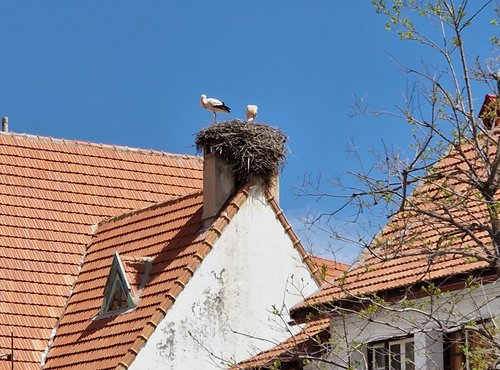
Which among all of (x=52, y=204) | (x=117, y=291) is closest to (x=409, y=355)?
(x=117, y=291)

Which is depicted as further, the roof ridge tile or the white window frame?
the roof ridge tile

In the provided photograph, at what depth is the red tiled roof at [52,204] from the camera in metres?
33.3

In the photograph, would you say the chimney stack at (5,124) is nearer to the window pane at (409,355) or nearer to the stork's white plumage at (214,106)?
the stork's white plumage at (214,106)

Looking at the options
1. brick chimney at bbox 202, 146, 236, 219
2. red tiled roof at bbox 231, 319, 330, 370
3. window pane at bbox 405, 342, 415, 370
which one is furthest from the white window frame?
brick chimney at bbox 202, 146, 236, 219

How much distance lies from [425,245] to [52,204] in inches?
659

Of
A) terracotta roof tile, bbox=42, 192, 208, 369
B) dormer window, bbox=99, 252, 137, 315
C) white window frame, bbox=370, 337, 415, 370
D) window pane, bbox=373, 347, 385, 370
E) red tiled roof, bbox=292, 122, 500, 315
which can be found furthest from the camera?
dormer window, bbox=99, 252, 137, 315

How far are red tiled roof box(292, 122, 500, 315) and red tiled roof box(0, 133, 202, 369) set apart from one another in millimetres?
8798

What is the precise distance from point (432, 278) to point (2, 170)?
14420mm

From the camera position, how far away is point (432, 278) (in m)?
23.5

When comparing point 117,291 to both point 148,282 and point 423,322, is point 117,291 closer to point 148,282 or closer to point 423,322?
point 148,282

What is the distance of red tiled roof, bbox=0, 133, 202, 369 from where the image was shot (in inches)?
1313

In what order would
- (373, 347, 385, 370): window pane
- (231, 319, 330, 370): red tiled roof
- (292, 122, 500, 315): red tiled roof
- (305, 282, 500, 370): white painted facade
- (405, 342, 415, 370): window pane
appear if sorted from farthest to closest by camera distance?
1. (231, 319, 330, 370): red tiled roof
2. (373, 347, 385, 370): window pane
3. (405, 342, 415, 370): window pane
4. (305, 282, 500, 370): white painted facade
5. (292, 122, 500, 315): red tiled roof

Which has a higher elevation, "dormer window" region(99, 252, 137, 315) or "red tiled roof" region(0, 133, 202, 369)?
"red tiled roof" region(0, 133, 202, 369)

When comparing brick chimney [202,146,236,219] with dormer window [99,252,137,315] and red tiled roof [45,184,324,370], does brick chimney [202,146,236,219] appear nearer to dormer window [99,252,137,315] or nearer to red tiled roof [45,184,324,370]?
red tiled roof [45,184,324,370]
